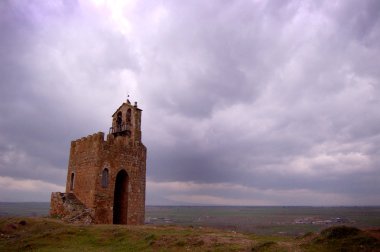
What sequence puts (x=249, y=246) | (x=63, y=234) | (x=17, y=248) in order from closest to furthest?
1. (x=249, y=246)
2. (x=17, y=248)
3. (x=63, y=234)

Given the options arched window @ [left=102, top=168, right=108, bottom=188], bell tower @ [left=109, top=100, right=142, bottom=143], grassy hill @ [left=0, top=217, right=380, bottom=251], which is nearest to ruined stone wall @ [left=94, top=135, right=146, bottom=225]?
arched window @ [left=102, top=168, right=108, bottom=188]

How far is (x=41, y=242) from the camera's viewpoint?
18.4m

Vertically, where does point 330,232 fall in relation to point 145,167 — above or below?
below

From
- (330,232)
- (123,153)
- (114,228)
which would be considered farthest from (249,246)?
(123,153)

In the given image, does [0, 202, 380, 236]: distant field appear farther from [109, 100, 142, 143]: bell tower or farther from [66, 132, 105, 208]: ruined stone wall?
[66, 132, 105, 208]: ruined stone wall

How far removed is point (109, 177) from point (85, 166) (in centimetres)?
257

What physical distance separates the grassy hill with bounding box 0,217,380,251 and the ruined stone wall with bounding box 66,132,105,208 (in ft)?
12.8

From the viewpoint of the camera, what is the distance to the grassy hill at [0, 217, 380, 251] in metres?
14.1

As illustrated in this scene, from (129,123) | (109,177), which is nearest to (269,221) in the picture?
(129,123)

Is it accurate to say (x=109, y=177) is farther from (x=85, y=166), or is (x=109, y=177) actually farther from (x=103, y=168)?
(x=85, y=166)

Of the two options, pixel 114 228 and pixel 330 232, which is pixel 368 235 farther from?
pixel 114 228

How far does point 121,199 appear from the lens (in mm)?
29641

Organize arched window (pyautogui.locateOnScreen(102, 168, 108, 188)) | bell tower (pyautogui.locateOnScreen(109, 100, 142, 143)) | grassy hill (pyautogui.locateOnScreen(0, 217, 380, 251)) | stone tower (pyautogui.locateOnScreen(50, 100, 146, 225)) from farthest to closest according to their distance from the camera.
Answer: bell tower (pyautogui.locateOnScreen(109, 100, 142, 143)), arched window (pyautogui.locateOnScreen(102, 168, 108, 188)), stone tower (pyautogui.locateOnScreen(50, 100, 146, 225)), grassy hill (pyautogui.locateOnScreen(0, 217, 380, 251))

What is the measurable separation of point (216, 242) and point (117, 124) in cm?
1841
